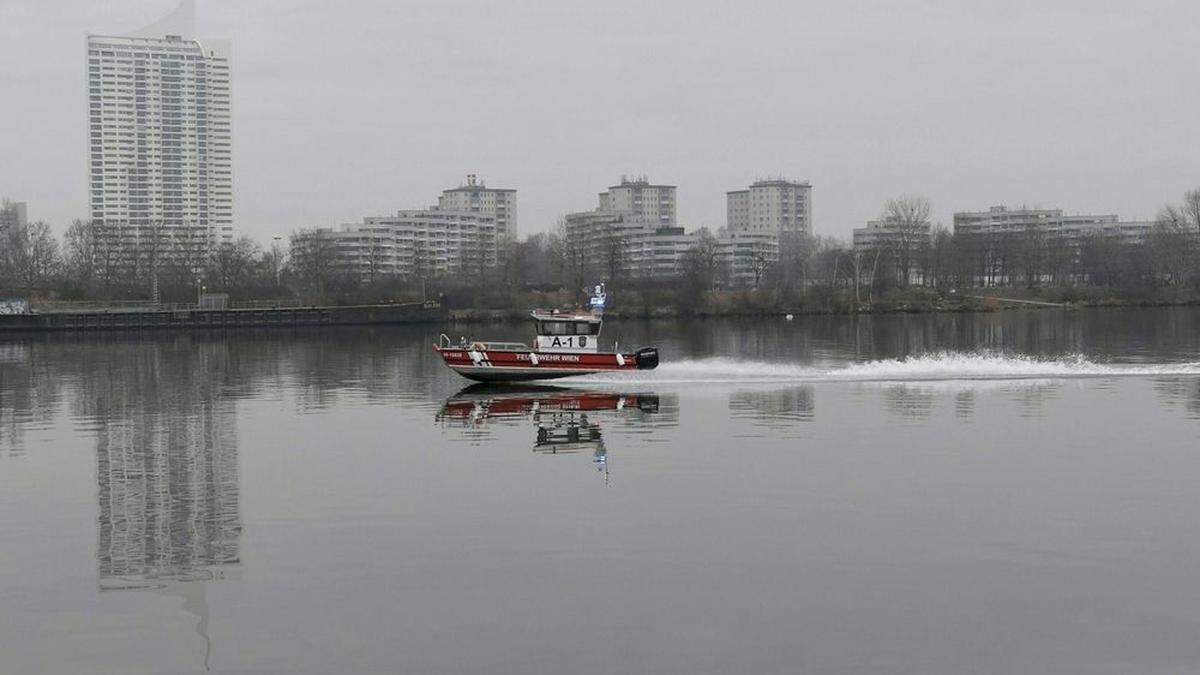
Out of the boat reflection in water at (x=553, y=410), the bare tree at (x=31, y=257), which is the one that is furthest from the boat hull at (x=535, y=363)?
the bare tree at (x=31, y=257)

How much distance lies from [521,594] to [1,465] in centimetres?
2068

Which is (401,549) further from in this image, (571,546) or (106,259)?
(106,259)

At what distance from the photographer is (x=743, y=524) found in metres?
25.0

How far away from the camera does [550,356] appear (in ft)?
186

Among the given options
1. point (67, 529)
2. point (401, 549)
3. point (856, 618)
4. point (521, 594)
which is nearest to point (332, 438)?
point (67, 529)

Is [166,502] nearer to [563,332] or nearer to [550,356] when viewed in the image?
[550,356]

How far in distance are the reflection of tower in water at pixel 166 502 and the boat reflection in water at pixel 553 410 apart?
28.6 ft

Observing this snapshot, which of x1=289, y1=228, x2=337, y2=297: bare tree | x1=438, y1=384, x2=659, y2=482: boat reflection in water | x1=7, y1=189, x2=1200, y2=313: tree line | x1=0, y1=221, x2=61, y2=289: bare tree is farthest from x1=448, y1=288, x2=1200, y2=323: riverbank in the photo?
x1=438, y1=384, x2=659, y2=482: boat reflection in water

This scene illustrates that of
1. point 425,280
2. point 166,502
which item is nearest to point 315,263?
point 425,280

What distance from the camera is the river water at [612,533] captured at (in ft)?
58.1

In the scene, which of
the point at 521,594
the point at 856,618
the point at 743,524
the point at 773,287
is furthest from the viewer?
the point at 773,287

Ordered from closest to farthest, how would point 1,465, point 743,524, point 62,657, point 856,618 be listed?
1. point 62,657
2. point 856,618
3. point 743,524
4. point 1,465

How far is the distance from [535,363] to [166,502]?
29236 mm

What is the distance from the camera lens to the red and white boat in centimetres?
5666
